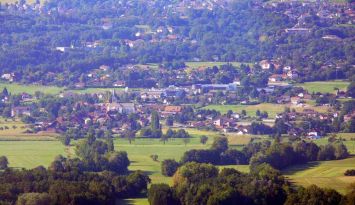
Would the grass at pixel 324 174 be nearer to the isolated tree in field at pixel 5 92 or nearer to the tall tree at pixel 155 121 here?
the tall tree at pixel 155 121

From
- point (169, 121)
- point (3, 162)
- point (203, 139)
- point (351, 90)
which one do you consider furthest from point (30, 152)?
point (351, 90)

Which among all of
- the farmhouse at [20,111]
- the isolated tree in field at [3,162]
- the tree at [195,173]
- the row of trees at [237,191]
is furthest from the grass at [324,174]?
the farmhouse at [20,111]

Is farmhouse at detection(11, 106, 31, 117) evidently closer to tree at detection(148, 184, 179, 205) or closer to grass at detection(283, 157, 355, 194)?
grass at detection(283, 157, 355, 194)

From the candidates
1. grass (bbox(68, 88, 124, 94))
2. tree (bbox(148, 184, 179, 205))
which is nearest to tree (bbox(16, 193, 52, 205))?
tree (bbox(148, 184, 179, 205))

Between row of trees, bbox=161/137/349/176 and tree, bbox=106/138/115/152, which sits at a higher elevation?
tree, bbox=106/138/115/152

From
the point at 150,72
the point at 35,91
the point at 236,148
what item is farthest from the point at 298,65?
the point at 236,148

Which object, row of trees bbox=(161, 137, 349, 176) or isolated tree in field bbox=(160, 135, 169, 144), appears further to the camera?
isolated tree in field bbox=(160, 135, 169, 144)
